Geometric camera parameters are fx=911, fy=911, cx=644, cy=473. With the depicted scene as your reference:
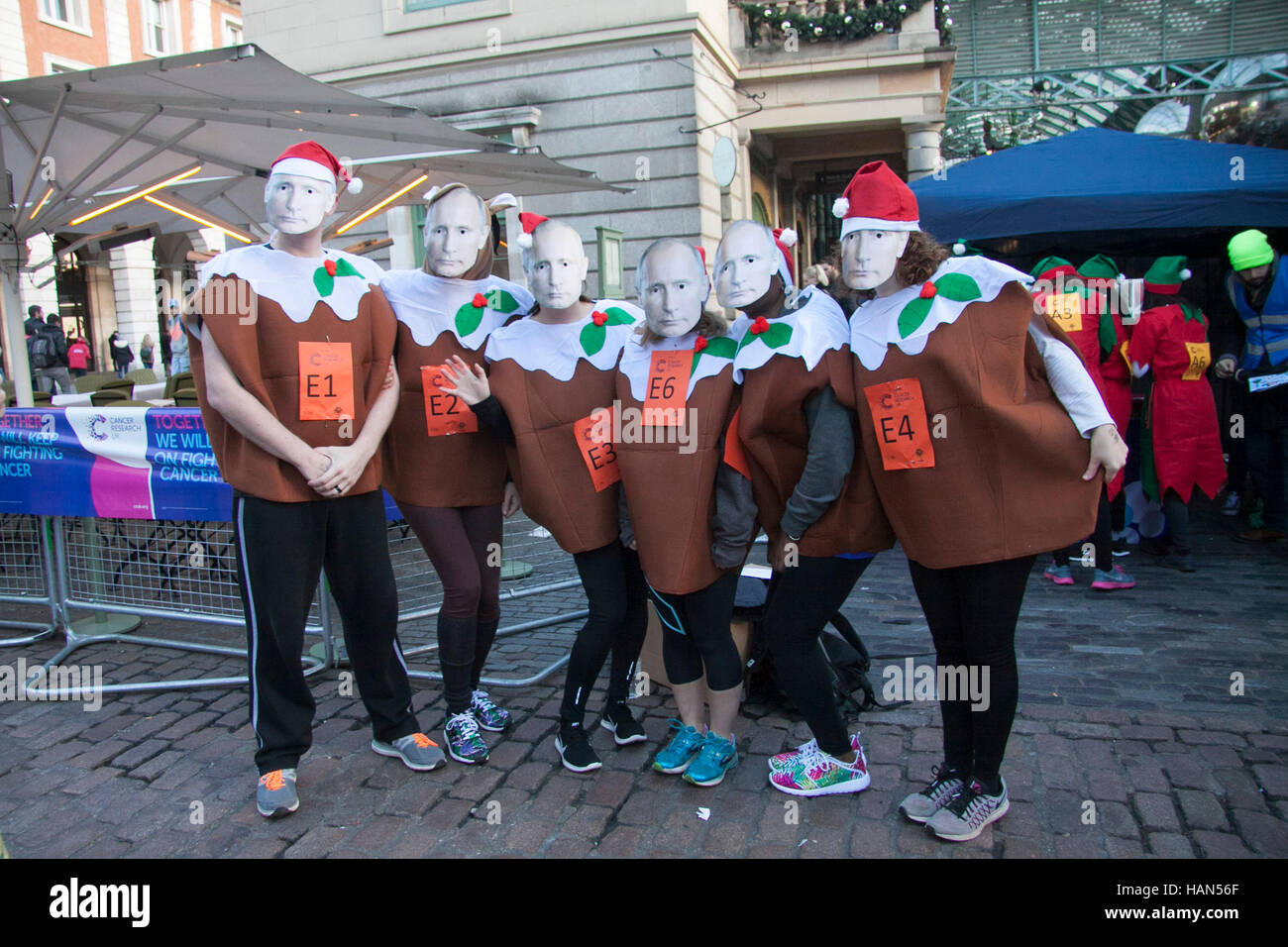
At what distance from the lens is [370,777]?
10.8 feet

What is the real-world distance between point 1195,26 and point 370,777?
1870 centimetres

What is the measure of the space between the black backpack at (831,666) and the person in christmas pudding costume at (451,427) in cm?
113

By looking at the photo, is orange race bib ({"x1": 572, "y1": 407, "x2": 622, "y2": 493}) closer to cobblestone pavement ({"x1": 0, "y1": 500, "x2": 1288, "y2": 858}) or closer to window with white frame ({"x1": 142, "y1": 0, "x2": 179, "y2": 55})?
cobblestone pavement ({"x1": 0, "y1": 500, "x2": 1288, "y2": 858})

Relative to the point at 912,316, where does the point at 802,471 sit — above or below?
below

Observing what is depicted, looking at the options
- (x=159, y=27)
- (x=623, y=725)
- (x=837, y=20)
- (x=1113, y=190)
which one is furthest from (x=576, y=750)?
(x=159, y=27)

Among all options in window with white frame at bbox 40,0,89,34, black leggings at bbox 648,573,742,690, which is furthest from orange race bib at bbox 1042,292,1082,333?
window with white frame at bbox 40,0,89,34

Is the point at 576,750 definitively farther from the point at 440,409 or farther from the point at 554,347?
the point at 554,347

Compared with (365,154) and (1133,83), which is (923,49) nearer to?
(1133,83)

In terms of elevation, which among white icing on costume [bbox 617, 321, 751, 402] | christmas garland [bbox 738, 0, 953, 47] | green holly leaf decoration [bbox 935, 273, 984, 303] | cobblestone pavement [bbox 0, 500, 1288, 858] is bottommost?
cobblestone pavement [bbox 0, 500, 1288, 858]

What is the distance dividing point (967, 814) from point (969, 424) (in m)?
1.19

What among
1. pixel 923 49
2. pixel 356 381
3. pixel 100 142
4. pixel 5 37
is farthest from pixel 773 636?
pixel 5 37

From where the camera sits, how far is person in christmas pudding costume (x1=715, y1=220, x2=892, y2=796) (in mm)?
2740

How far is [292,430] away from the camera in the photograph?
2.99m

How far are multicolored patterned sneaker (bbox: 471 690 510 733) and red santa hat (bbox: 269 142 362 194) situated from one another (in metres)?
1.99
